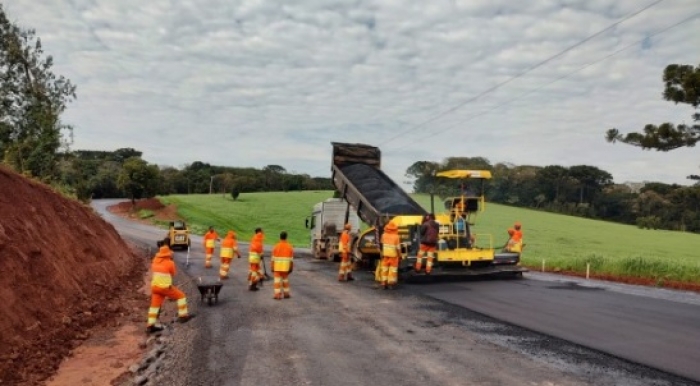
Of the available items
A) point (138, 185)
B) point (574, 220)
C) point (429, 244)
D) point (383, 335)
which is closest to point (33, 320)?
point (383, 335)

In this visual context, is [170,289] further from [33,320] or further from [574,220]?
[574,220]

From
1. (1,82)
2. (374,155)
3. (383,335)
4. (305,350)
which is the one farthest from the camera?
(1,82)

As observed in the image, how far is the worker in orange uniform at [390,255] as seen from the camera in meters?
14.4

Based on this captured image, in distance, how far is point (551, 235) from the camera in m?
47.8

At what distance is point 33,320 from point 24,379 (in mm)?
1876

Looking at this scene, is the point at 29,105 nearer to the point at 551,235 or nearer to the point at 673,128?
the point at 673,128

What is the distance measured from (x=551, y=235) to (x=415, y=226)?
116ft

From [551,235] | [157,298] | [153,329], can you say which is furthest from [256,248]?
[551,235]

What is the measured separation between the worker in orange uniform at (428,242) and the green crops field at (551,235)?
283 centimetres

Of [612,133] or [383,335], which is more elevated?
[612,133]

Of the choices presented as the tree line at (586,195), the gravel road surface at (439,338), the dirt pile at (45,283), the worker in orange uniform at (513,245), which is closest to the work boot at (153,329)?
the gravel road surface at (439,338)

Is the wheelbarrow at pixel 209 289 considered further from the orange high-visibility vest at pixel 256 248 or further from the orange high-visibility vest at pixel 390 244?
the orange high-visibility vest at pixel 390 244

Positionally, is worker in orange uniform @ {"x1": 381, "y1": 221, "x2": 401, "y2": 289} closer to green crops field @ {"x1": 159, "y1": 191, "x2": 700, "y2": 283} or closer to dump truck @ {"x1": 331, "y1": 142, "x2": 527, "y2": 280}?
dump truck @ {"x1": 331, "y1": 142, "x2": 527, "y2": 280}

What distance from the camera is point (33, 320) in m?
8.30
